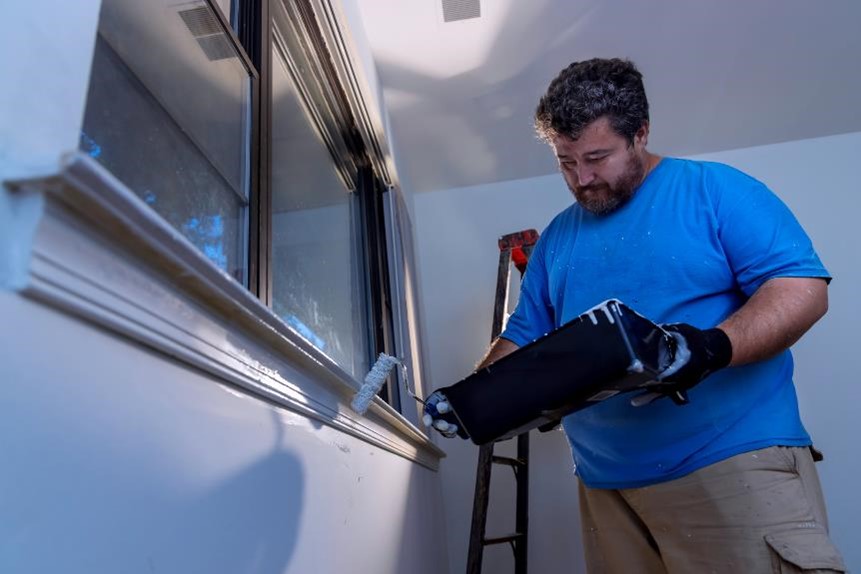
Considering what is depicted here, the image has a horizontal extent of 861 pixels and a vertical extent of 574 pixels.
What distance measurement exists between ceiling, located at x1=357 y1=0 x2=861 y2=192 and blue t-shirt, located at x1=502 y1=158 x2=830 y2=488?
1.35m

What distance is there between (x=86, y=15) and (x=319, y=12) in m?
1.23

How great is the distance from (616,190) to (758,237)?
30cm

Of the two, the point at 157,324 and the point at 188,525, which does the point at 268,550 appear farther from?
the point at 157,324

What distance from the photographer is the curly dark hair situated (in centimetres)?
132

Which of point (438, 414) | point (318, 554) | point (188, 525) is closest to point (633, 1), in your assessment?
point (438, 414)

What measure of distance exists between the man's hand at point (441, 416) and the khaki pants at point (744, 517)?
395mm

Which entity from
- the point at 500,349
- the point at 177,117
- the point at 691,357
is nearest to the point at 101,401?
the point at 177,117

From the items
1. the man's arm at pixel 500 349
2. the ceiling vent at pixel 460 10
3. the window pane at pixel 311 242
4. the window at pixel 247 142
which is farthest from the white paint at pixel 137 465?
the ceiling vent at pixel 460 10

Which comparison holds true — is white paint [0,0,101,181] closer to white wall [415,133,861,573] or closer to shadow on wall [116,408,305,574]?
shadow on wall [116,408,305,574]

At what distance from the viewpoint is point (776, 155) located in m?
3.20

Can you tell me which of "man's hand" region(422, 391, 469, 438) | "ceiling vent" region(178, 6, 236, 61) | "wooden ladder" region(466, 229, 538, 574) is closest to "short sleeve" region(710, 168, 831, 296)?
"man's hand" region(422, 391, 469, 438)

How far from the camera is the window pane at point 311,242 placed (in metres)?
1.36

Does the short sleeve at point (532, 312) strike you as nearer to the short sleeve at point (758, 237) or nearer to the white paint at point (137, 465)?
the short sleeve at point (758, 237)

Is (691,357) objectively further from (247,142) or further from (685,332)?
(247,142)
